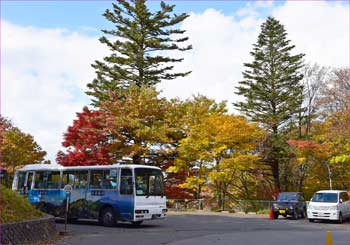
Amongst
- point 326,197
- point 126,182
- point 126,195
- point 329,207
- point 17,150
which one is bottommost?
point 329,207

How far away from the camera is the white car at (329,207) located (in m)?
23.1

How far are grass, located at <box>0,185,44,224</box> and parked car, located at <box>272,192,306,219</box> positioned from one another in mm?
14551

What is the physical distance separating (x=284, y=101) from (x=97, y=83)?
16.5m

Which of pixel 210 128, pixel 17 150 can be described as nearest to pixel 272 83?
pixel 210 128

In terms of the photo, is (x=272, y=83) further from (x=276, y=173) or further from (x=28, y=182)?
(x=28, y=182)

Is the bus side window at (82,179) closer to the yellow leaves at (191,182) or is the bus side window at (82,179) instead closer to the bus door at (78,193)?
the bus door at (78,193)

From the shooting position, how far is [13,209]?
44.1ft

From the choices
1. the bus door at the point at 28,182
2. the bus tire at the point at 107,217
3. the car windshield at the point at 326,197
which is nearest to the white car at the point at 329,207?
the car windshield at the point at 326,197

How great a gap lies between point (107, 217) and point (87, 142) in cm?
1285

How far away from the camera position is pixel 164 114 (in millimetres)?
33500

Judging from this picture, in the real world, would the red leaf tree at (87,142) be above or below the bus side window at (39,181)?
above

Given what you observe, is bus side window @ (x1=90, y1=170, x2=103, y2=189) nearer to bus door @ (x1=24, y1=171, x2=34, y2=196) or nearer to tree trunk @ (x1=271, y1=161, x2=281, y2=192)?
bus door @ (x1=24, y1=171, x2=34, y2=196)

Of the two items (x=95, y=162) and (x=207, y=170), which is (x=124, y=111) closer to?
(x=95, y=162)

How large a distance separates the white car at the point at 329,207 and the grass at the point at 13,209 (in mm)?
14714
